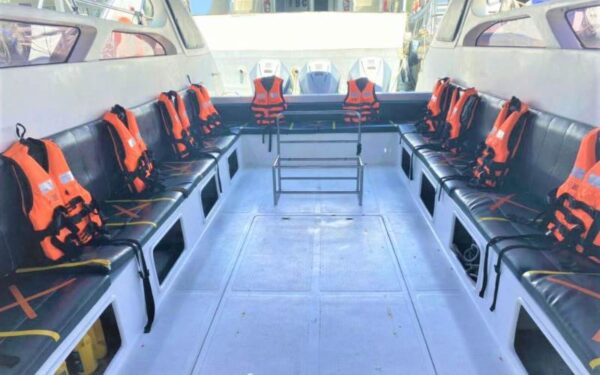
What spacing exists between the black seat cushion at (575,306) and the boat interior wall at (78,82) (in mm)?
2195

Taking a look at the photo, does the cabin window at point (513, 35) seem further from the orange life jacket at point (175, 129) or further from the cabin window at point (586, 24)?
the orange life jacket at point (175, 129)

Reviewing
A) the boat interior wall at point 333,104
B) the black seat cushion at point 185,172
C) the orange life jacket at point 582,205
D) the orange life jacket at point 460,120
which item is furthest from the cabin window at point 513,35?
the black seat cushion at point 185,172

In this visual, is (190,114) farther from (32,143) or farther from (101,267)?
(101,267)

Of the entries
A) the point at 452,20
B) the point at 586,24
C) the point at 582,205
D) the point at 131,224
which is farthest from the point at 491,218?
the point at 452,20

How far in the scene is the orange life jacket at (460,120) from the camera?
297 cm

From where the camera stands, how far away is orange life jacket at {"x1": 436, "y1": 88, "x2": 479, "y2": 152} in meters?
2.97

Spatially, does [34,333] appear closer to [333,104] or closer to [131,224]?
[131,224]

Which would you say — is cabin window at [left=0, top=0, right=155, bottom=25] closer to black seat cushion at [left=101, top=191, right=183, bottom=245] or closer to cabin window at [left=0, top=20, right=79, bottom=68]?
cabin window at [left=0, top=20, right=79, bottom=68]

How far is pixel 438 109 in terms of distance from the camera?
357 cm

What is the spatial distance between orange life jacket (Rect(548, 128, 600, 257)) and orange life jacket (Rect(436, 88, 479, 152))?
53.2 inches

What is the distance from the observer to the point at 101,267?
5.08 feet

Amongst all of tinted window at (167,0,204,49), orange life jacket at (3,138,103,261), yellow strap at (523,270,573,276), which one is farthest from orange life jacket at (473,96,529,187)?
tinted window at (167,0,204,49)

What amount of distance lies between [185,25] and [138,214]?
10.0 ft

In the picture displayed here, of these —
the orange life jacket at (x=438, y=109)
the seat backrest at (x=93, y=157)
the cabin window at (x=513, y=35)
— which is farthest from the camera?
the orange life jacket at (x=438, y=109)
